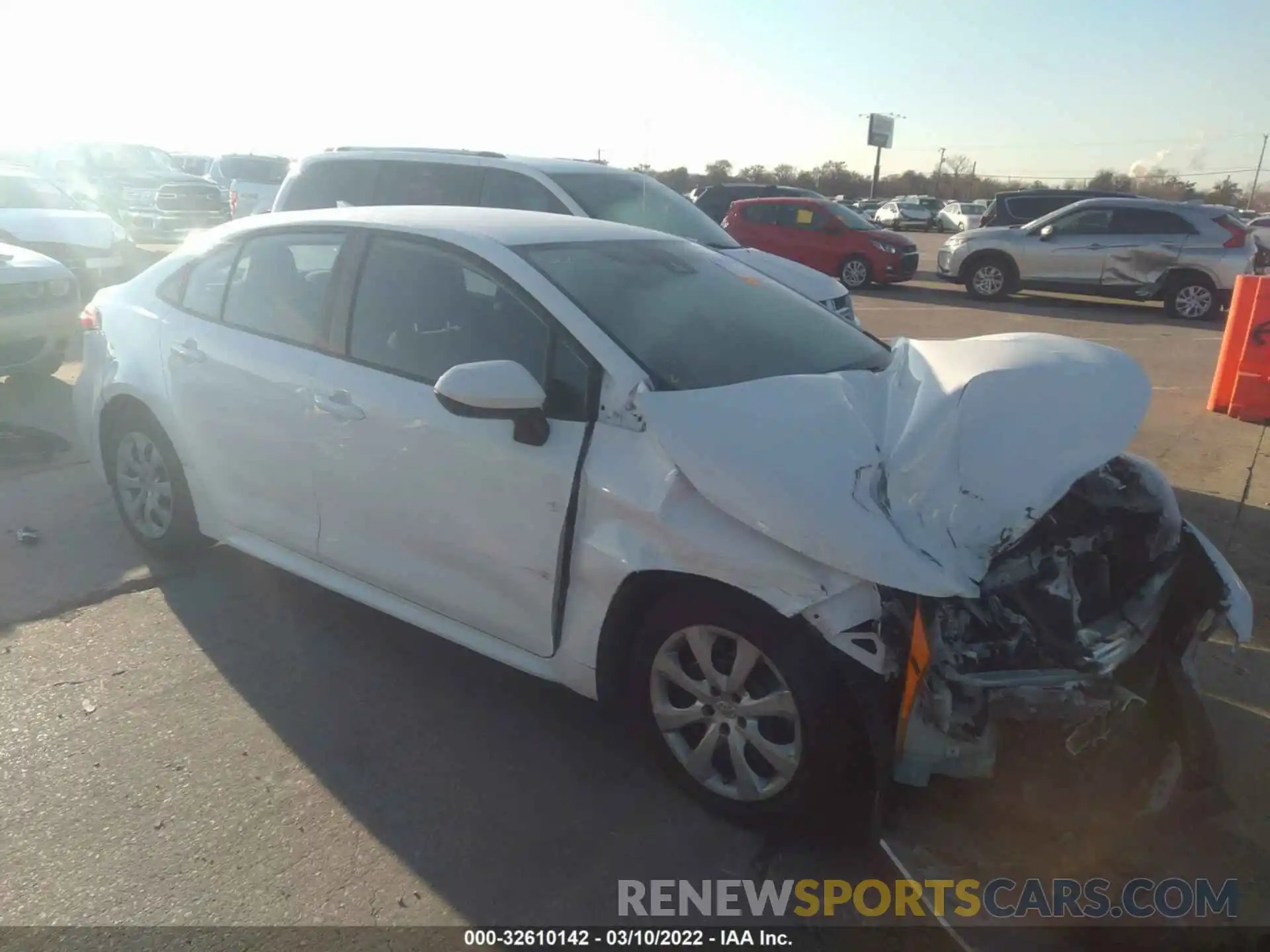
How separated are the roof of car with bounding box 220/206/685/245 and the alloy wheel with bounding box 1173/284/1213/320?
12780mm

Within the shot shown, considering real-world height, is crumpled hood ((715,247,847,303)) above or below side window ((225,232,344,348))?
below

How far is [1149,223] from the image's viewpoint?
14414 mm

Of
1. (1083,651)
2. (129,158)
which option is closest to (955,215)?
(129,158)

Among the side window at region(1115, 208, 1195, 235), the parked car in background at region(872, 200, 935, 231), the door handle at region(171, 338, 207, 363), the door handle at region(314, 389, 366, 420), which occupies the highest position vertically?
the door handle at region(171, 338, 207, 363)

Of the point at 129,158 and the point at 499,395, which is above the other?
the point at 129,158

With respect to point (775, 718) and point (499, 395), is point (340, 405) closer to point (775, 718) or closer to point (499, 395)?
point (499, 395)

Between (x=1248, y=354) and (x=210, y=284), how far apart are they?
7255mm

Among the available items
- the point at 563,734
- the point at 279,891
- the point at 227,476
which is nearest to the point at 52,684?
the point at 227,476

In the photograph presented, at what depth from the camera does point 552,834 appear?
2816 mm

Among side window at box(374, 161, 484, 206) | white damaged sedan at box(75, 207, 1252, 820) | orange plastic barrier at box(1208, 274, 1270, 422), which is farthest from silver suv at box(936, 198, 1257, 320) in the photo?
white damaged sedan at box(75, 207, 1252, 820)

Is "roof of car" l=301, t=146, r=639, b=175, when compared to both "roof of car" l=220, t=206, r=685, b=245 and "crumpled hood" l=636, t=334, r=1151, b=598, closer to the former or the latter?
"roof of car" l=220, t=206, r=685, b=245

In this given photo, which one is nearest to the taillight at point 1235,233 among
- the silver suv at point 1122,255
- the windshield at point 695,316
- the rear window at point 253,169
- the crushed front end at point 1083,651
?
the silver suv at point 1122,255

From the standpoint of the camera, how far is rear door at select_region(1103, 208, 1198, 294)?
1420cm

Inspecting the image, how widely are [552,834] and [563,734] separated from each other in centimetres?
51
